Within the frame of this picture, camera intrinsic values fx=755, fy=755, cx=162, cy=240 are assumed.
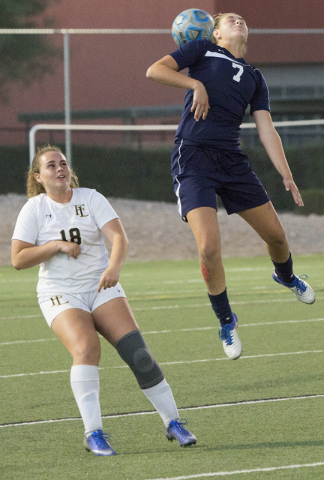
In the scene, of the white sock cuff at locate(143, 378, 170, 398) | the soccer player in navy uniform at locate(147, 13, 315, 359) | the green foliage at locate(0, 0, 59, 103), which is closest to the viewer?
the white sock cuff at locate(143, 378, 170, 398)

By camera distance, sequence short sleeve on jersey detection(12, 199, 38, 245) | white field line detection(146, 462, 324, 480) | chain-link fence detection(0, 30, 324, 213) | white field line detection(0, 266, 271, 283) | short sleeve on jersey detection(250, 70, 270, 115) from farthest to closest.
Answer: chain-link fence detection(0, 30, 324, 213), white field line detection(0, 266, 271, 283), short sleeve on jersey detection(250, 70, 270, 115), short sleeve on jersey detection(12, 199, 38, 245), white field line detection(146, 462, 324, 480)

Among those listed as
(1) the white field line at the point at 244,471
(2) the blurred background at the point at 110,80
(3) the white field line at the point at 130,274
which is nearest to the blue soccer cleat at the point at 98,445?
(1) the white field line at the point at 244,471

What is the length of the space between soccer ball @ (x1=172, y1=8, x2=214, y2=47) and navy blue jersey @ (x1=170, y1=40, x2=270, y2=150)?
0.33m

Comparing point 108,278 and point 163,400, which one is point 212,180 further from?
point 163,400

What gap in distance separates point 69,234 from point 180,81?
1420mm

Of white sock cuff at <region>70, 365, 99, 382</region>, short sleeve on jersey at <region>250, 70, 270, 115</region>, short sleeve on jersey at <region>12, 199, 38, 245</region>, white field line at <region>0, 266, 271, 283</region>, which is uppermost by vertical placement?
short sleeve on jersey at <region>250, 70, 270, 115</region>

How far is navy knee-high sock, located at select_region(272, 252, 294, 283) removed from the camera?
19.1 ft

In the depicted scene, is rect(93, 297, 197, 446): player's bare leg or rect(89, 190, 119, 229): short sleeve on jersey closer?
rect(93, 297, 197, 446): player's bare leg

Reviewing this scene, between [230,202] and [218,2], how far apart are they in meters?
16.0

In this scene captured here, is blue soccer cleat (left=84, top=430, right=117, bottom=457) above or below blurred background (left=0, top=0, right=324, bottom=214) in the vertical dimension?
above

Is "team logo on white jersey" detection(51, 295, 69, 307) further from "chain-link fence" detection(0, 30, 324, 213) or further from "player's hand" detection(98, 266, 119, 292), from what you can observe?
"chain-link fence" detection(0, 30, 324, 213)

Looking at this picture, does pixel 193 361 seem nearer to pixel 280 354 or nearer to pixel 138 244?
pixel 280 354

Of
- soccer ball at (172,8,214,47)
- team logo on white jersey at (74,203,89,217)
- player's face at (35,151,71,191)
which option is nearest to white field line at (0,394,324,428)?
team logo on white jersey at (74,203,89,217)

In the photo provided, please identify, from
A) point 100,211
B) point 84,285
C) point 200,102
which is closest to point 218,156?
point 200,102
